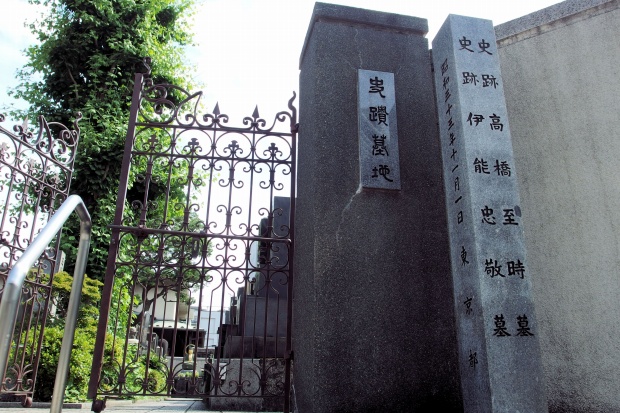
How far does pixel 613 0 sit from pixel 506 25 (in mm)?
735

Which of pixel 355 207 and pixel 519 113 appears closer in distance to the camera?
pixel 355 207

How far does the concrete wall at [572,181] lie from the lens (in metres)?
2.90

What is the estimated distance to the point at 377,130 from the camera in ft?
10.1

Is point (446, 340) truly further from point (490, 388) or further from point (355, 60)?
point (355, 60)

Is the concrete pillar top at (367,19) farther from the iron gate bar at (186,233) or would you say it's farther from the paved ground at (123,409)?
the paved ground at (123,409)

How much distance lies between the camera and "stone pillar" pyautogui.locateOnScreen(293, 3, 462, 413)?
265 centimetres

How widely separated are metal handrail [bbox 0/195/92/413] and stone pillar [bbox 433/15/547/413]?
2050 mm

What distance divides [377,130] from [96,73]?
849 cm

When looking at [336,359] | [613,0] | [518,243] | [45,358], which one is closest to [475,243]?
[518,243]

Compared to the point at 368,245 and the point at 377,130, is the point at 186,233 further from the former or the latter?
the point at 377,130

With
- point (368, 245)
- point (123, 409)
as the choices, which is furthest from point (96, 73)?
point (368, 245)

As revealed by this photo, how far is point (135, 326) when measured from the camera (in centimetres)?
1164

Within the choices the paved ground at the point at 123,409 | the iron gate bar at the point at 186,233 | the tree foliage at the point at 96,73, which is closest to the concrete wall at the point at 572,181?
the iron gate bar at the point at 186,233

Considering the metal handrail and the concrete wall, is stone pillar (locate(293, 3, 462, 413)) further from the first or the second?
the metal handrail
